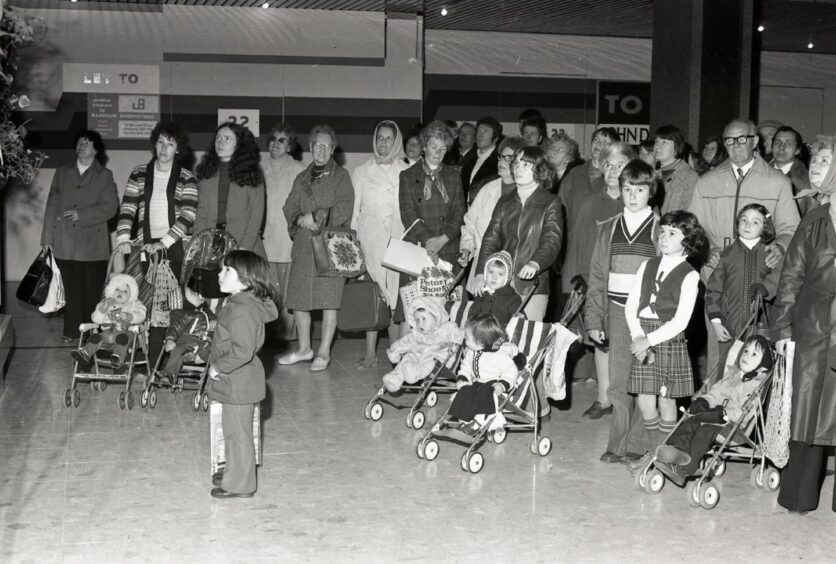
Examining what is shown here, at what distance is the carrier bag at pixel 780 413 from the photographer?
5211mm

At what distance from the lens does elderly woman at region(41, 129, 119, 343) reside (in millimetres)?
9875

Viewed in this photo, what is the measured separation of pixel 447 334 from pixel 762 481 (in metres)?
2.12

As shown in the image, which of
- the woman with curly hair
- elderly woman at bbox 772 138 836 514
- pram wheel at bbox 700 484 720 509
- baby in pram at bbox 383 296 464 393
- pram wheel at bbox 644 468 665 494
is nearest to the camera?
elderly woman at bbox 772 138 836 514

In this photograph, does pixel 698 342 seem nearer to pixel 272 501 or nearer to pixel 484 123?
pixel 484 123

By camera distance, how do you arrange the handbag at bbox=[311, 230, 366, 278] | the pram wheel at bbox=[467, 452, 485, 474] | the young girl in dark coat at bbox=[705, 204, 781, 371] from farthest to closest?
the handbag at bbox=[311, 230, 366, 278]
the young girl in dark coat at bbox=[705, 204, 781, 371]
the pram wheel at bbox=[467, 452, 485, 474]

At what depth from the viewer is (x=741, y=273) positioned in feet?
20.2

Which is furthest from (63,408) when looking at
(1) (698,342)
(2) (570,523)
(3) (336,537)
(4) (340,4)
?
(4) (340,4)

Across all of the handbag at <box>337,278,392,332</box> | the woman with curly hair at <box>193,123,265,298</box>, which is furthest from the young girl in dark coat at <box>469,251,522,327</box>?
the woman with curly hair at <box>193,123,265,298</box>

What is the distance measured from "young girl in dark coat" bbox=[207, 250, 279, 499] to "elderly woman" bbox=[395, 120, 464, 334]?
291 centimetres

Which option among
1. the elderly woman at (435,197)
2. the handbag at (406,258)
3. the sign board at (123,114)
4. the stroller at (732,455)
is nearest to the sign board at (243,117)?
the sign board at (123,114)

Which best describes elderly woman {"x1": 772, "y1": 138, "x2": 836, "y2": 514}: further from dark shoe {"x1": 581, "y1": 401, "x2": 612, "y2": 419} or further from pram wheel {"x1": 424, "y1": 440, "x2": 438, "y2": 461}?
dark shoe {"x1": 581, "y1": 401, "x2": 612, "y2": 419}

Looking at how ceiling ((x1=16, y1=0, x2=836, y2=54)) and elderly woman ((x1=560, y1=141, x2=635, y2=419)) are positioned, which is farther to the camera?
ceiling ((x1=16, y1=0, x2=836, y2=54))

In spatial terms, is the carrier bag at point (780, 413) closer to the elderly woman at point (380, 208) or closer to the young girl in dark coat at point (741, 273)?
the young girl in dark coat at point (741, 273)

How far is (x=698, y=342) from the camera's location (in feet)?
31.2
